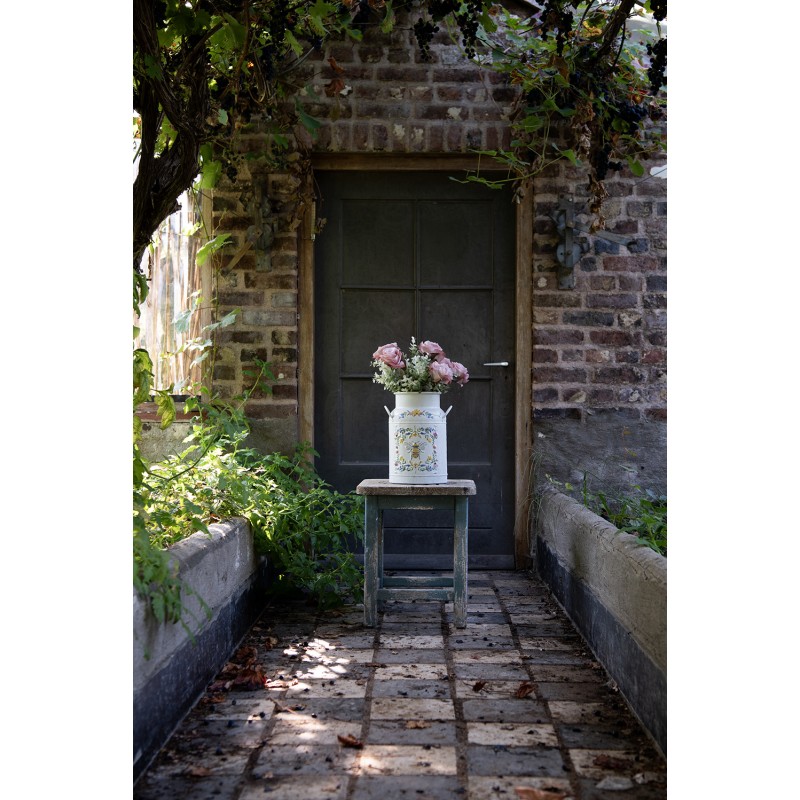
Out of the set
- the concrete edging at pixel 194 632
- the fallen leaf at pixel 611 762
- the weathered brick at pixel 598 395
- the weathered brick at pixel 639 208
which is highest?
the weathered brick at pixel 639 208

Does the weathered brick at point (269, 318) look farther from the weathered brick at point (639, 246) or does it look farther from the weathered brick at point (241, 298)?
the weathered brick at point (639, 246)

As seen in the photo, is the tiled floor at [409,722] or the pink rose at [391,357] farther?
the pink rose at [391,357]

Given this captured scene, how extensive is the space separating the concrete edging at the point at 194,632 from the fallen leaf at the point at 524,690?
1007 mm

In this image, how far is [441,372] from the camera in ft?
12.1

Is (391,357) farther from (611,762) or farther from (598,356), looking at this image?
(611,762)

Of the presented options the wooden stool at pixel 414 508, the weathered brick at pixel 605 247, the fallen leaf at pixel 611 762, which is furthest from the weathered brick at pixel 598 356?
the fallen leaf at pixel 611 762

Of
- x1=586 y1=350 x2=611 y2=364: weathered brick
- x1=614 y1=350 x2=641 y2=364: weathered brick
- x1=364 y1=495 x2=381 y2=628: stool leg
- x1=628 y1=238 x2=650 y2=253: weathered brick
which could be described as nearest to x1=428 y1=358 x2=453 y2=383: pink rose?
x1=364 y1=495 x2=381 y2=628: stool leg

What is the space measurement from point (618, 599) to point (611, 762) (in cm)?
70

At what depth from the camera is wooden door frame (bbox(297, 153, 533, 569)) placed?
15.3ft

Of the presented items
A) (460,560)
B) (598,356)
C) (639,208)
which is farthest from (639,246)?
(460,560)

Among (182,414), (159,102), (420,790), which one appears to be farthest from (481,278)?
(420,790)

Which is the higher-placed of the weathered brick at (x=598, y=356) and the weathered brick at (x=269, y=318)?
the weathered brick at (x=269, y=318)

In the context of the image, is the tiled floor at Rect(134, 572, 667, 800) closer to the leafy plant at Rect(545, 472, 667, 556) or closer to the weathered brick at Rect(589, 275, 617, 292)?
the leafy plant at Rect(545, 472, 667, 556)

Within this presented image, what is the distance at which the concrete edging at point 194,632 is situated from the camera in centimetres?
213
